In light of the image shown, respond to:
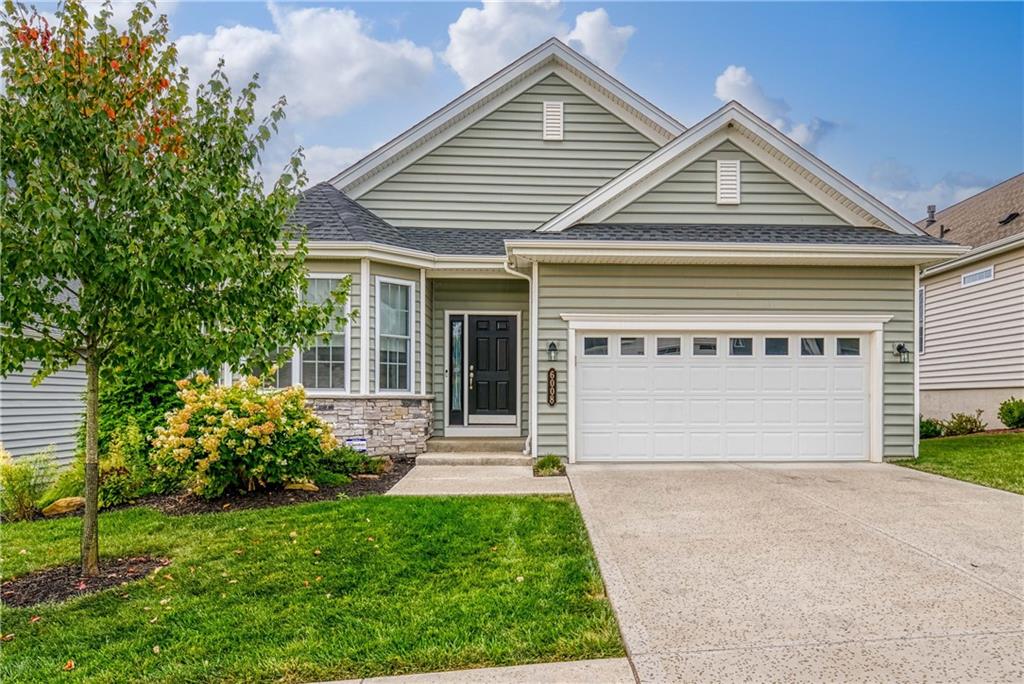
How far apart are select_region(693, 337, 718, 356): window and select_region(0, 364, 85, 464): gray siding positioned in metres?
9.15

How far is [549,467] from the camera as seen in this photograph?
8.38m

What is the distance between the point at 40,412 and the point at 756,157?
40.5ft

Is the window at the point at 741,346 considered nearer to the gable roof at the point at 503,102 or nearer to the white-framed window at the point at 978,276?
the gable roof at the point at 503,102

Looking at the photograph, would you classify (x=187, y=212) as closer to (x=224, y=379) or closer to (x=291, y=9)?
(x=224, y=379)

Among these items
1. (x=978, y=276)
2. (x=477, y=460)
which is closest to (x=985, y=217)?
(x=978, y=276)

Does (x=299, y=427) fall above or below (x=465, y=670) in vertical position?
above

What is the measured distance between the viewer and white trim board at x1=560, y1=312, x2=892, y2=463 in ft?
30.1

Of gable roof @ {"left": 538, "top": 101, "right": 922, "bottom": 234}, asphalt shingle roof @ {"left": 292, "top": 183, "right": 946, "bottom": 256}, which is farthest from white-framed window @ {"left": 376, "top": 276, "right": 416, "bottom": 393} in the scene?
gable roof @ {"left": 538, "top": 101, "right": 922, "bottom": 234}

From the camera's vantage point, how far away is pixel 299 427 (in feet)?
24.1

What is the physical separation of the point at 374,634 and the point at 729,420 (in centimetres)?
705

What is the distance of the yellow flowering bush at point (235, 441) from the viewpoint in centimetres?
683

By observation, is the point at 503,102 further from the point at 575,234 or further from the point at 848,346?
the point at 848,346

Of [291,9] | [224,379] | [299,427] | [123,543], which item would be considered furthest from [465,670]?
[291,9]

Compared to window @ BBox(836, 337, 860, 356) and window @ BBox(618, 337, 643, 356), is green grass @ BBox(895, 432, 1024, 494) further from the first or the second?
window @ BBox(618, 337, 643, 356)
